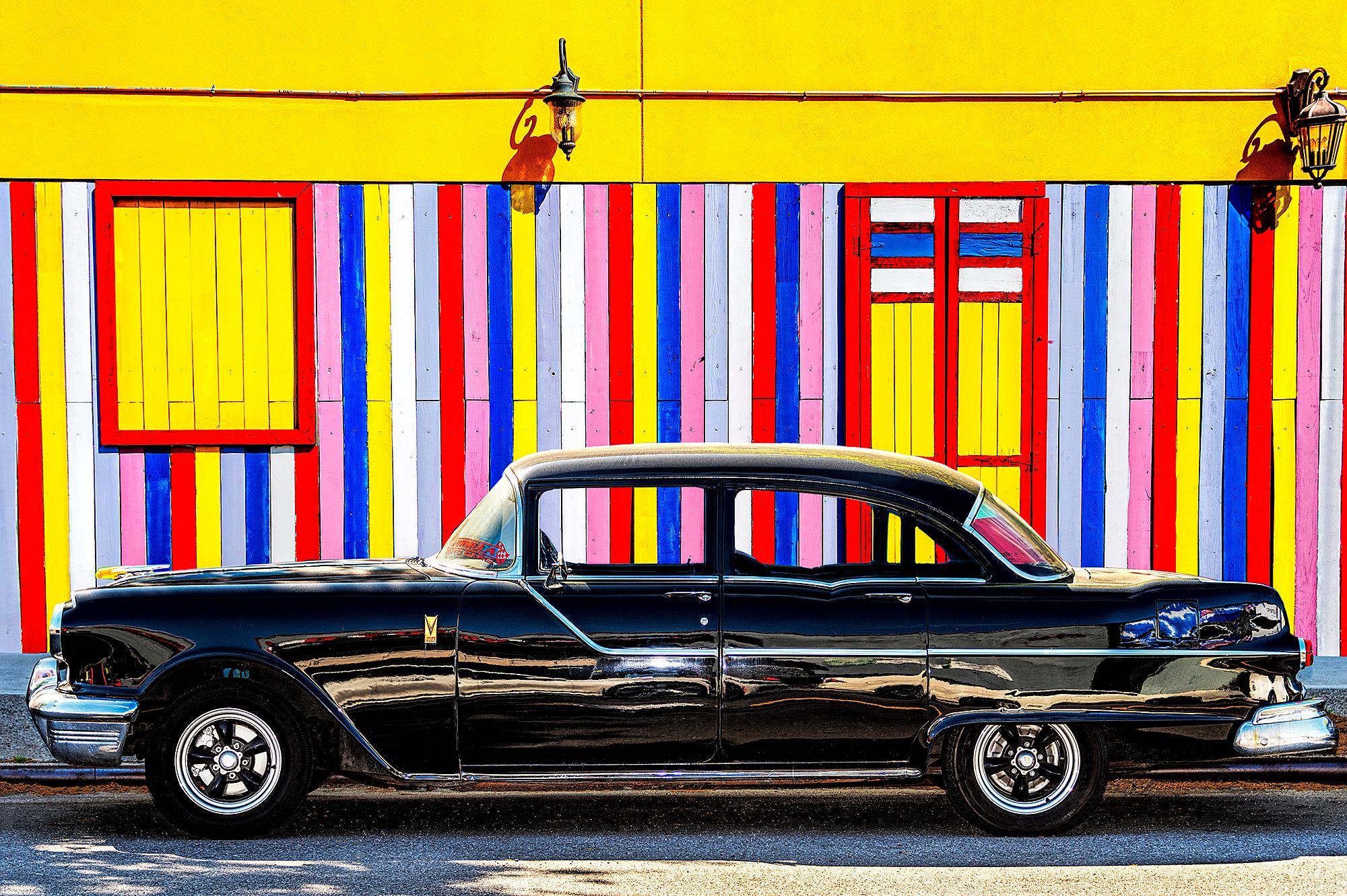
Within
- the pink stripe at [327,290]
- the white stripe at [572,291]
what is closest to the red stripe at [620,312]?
the white stripe at [572,291]

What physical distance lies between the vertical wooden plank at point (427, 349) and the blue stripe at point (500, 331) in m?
0.22

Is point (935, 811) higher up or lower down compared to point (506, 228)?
lower down

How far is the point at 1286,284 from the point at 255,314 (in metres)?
6.89

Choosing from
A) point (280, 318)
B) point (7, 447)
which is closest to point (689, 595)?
point (280, 318)

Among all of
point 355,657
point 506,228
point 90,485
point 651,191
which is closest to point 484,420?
point 506,228

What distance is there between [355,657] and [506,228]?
186 inches

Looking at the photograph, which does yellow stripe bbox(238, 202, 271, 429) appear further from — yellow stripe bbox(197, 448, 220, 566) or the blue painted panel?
the blue painted panel

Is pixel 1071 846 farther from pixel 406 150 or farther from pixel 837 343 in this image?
pixel 406 150

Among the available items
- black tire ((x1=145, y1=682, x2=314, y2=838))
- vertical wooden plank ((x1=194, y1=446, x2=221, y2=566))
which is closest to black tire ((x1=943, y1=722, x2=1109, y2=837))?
black tire ((x1=145, y1=682, x2=314, y2=838))

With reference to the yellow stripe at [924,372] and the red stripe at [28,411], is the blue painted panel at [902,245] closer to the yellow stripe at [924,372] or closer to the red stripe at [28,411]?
the yellow stripe at [924,372]

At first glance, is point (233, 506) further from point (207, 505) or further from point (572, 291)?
point (572, 291)

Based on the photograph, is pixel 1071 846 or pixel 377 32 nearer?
pixel 1071 846

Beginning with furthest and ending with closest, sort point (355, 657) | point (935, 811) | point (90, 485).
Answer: point (90, 485)
point (935, 811)
point (355, 657)

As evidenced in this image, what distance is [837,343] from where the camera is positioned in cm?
980
